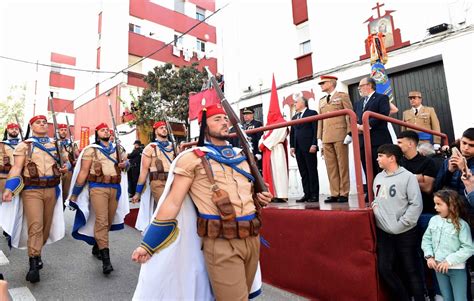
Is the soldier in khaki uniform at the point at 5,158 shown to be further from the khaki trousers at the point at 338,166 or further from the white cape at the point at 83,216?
the khaki trousers at the point at 338,166

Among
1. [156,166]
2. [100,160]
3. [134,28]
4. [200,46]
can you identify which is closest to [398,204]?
[156,166]

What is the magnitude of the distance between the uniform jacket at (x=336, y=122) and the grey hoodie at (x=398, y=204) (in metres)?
1.53

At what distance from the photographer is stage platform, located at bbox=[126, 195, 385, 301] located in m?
3.34

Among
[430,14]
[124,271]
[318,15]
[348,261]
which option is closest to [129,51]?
[318,15]

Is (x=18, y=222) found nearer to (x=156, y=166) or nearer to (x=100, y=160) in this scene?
(x=100, y=160)

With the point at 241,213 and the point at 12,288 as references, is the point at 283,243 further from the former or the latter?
the point at 12,288

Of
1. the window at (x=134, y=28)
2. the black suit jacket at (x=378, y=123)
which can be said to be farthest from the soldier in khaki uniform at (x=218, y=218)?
the window at (x=134, y=28)

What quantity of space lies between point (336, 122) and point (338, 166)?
62 centimetres

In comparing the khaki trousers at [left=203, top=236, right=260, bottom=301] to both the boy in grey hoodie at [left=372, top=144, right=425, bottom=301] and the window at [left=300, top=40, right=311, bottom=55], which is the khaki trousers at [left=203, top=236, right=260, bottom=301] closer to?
the boy in grey hoodie at [left=372, top=144, right=425, bottom=301]

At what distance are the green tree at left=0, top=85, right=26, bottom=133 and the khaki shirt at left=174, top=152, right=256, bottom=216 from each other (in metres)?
34.9

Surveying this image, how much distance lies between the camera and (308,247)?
379 cm

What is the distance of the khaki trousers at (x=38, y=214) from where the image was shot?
418cm

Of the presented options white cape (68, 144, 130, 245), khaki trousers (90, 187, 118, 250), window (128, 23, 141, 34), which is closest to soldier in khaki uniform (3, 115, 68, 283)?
white cape (68, 144, 130, 245)

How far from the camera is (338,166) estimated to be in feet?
16.1
